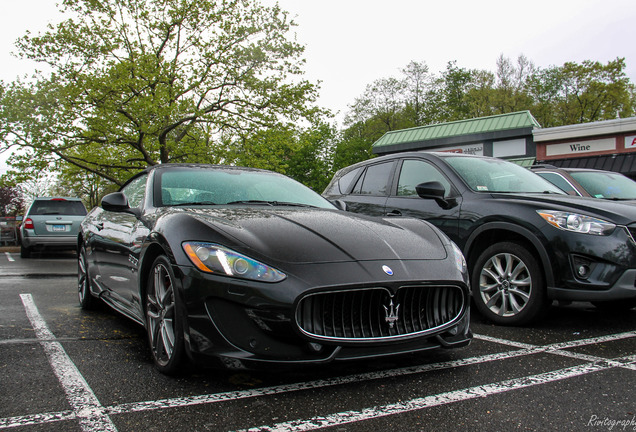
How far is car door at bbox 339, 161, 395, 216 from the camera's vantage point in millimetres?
6047

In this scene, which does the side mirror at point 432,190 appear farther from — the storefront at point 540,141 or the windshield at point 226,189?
the storefront at point 540,141

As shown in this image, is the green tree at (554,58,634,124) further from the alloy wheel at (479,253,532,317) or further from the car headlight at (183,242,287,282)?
the car headlight at (183,242,287,282)

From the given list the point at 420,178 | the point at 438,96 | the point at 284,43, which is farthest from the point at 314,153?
the point at 420,178

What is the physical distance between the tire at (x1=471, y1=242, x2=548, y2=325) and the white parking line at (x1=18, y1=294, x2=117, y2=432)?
130 inches

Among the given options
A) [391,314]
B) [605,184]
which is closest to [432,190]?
[391,314]

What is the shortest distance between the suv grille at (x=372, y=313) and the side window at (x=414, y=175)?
270 cm

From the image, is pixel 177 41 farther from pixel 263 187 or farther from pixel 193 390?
pixel 193 390

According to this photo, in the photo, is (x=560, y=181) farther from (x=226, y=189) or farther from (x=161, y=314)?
(x=161, y=314)

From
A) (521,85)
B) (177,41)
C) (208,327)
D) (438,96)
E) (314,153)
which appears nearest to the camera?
(208,327)

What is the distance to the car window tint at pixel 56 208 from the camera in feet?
48.9

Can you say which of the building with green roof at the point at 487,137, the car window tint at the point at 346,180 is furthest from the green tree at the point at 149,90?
the car window tint at the point at 346,180

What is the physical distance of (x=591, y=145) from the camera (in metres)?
23.0

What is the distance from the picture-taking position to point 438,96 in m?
48.8

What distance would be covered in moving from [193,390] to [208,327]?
1.26 feet
